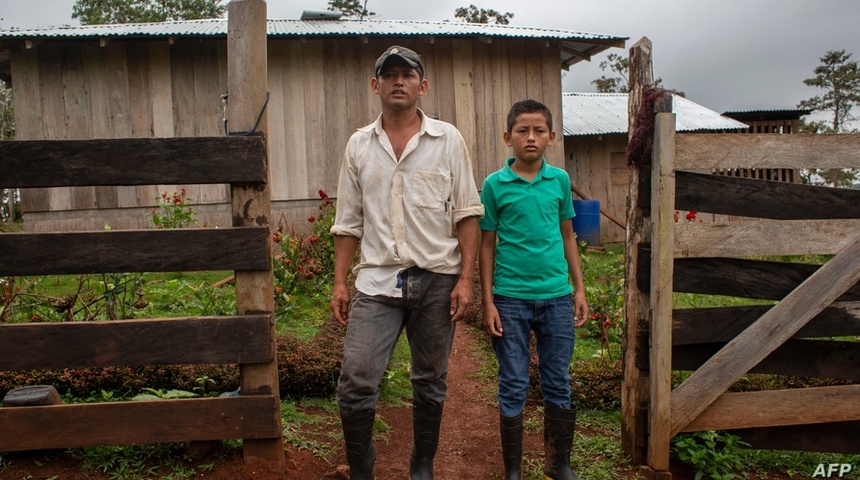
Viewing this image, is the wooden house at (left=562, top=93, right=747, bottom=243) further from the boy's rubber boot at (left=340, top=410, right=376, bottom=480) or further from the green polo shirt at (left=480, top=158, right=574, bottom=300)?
the boy's rubber boot at (left=340, top=410, right=376, bottom=480)

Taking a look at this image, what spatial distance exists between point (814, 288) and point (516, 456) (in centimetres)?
179

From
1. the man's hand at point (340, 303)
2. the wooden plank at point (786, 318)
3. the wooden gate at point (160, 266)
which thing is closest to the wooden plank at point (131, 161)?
the wooden gate at point (160, 266)

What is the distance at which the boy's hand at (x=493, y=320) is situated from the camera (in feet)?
10.9

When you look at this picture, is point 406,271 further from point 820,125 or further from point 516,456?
point 820,125

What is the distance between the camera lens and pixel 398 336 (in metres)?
3.19

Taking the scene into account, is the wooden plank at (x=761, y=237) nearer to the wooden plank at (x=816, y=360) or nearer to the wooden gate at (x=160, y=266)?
the wooden plank at (x=816, y=360)

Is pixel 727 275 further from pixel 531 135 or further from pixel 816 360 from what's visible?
pixel 531 135

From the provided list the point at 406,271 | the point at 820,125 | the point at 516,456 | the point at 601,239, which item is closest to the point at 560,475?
the point at 516,456

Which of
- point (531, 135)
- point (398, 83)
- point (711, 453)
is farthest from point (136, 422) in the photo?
point (711, 453)

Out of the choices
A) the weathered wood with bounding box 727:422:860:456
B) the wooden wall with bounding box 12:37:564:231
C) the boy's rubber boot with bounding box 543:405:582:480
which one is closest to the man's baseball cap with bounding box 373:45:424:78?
the boy's rubber boot with bounding box 543:405:582:480

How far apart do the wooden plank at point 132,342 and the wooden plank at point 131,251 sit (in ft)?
0.87

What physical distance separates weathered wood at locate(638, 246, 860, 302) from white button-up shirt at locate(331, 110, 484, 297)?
1299 mm

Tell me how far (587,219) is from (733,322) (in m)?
9.80

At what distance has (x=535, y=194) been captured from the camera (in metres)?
3.39
